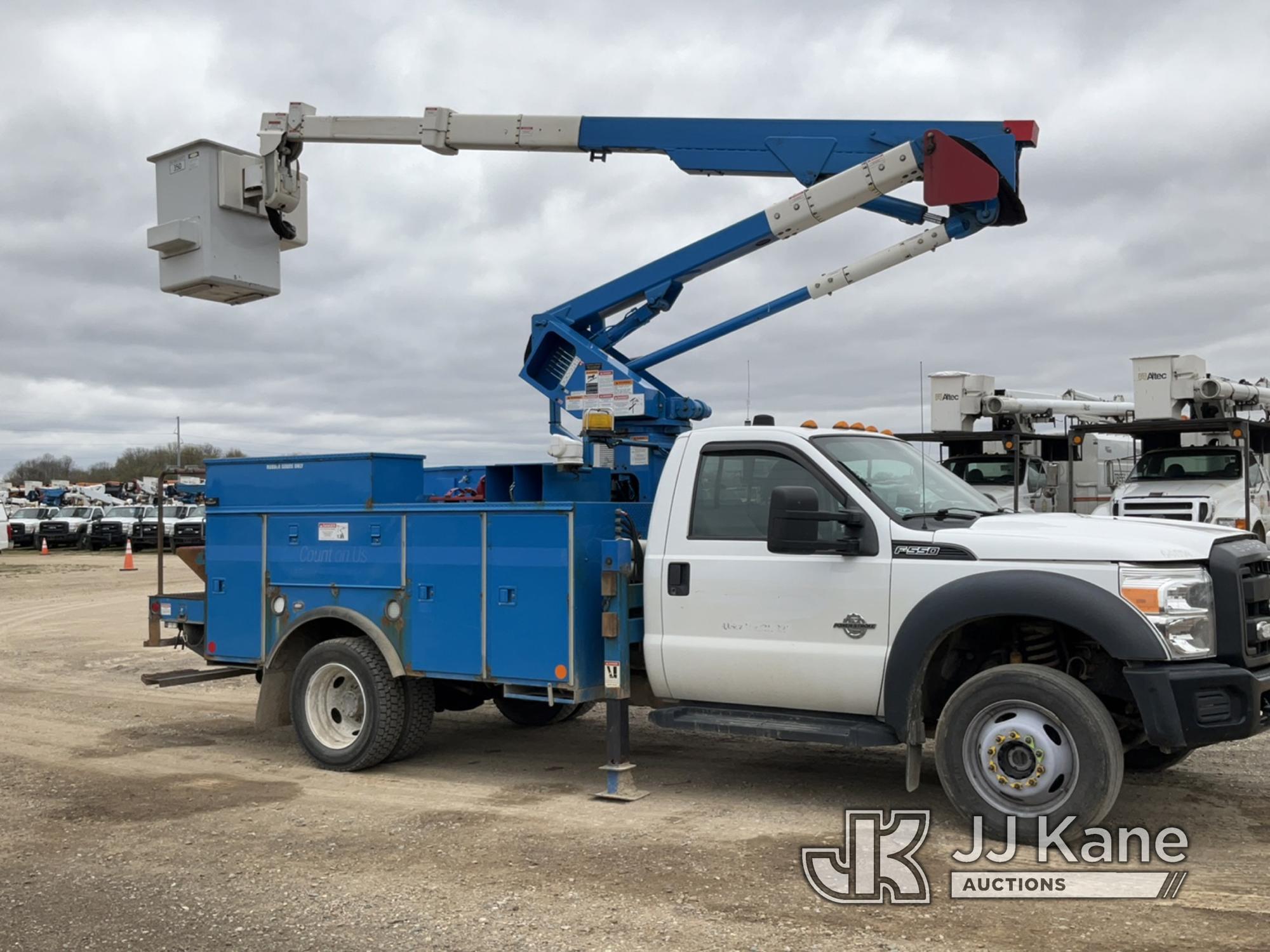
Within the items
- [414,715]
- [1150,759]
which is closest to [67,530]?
[414,715]

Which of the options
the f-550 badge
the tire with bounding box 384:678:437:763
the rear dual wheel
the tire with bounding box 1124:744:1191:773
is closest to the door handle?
the f-550 badge

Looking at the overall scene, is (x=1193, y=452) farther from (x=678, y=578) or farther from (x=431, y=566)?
(x=431, y=566)

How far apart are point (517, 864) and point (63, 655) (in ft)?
34.8

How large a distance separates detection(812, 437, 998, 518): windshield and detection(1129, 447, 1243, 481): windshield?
13.8 metres

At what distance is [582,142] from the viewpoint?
1012cm

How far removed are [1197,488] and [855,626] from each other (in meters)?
14.8

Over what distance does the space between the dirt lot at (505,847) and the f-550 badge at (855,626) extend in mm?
1008

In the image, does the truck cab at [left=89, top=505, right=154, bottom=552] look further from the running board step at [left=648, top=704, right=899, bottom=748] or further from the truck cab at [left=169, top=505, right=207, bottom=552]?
the running board step at [left=648, top=704, right=899, bottom=748]

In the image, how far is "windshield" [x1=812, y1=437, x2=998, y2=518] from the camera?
21.5 ft

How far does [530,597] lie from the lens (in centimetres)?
714

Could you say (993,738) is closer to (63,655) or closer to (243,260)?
(243,260)

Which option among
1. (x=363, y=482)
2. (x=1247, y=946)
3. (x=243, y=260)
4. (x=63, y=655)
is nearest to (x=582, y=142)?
(x=243, y=260)

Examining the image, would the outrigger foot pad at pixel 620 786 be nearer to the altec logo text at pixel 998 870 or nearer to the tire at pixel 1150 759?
the altec logo text at pixel 998 870

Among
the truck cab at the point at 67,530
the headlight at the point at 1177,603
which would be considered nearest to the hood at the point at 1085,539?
the headlight at the point at 1177,603
